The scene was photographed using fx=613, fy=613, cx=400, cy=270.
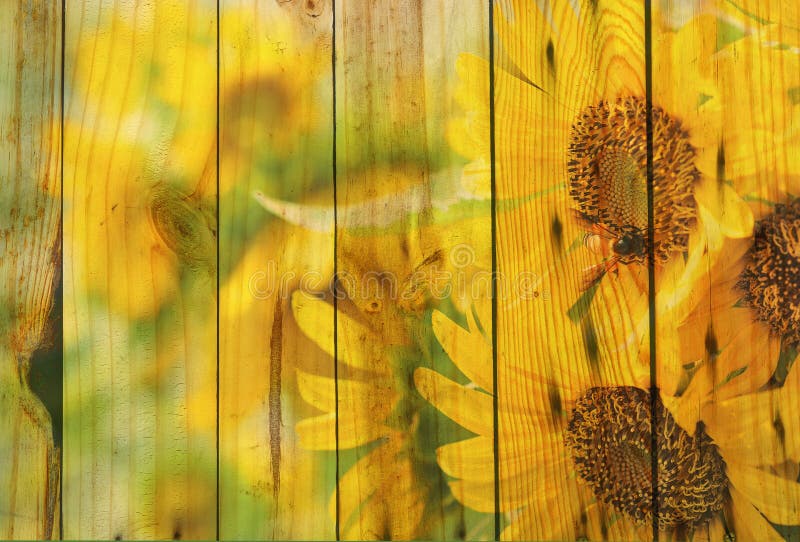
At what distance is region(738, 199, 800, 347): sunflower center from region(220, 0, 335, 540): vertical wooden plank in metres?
0.49

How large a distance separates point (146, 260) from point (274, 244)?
0.50 ft

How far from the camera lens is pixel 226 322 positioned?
729mm

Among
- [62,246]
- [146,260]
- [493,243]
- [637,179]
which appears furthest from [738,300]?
[62,246]

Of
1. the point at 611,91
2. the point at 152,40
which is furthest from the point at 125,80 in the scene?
the point at 611,91

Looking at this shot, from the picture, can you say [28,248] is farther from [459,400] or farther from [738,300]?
[738,300]

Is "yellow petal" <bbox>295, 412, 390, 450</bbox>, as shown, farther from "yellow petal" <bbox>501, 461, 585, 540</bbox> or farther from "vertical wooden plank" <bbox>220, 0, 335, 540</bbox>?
"yellow petal" <bbox>501, 461, 585, 540</bbox>

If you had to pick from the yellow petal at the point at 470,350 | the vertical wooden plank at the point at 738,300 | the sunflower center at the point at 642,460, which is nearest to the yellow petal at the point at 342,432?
the yellow petal at the point at 470,350

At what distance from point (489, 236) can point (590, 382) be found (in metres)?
0.21

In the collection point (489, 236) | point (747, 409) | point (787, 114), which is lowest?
point (747, 409)

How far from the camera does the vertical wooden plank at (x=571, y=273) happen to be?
715mm

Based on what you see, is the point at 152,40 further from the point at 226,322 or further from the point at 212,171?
the point at 226,322

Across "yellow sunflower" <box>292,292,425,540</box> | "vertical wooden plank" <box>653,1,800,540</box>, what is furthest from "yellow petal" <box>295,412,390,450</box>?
"vertical wooden plank" <box>653,1,800,540</box>

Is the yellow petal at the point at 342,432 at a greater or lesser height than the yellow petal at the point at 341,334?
lesser

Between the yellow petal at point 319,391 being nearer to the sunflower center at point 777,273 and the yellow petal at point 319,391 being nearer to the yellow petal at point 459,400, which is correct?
the yellow petal at point 459,400
